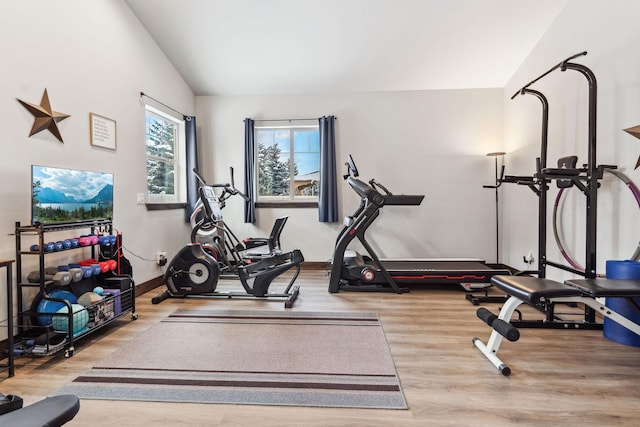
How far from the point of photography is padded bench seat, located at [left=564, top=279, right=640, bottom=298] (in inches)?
76.5

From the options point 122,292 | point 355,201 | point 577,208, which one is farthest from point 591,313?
point 122,292

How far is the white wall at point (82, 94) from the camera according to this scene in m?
2.31

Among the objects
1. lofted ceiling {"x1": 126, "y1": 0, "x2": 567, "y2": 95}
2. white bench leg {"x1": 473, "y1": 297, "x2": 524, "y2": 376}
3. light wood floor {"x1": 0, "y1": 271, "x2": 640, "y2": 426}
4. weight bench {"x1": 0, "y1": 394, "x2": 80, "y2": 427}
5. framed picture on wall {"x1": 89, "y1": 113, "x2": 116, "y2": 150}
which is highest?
lofted ceiling {"x1": 126, "y1": 0, "x2": 567, "y2": 95}

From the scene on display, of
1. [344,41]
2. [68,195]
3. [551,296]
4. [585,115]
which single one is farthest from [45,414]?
[585,115]

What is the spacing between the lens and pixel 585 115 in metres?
3.19

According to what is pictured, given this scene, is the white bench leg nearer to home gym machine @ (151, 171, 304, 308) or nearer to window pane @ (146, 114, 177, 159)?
home gym machine @ (151, 171, 304, 308)

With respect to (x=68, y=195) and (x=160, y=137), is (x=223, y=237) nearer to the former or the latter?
(x=160, y=137)

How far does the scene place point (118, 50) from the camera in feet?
11.2

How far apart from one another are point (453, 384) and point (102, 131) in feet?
12.0

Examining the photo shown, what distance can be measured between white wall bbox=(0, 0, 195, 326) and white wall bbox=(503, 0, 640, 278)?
4688 millimetres

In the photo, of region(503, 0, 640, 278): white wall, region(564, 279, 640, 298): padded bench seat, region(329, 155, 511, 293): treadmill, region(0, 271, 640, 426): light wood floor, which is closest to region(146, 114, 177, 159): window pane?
region(0, 271, 640, 426): light wood floor

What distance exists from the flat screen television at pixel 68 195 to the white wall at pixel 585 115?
4591mm

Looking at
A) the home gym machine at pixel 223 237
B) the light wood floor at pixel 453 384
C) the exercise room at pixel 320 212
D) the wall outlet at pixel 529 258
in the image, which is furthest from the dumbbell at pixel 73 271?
the wall outlet at pixel 529 258

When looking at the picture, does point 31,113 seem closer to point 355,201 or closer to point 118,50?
point 118,50
